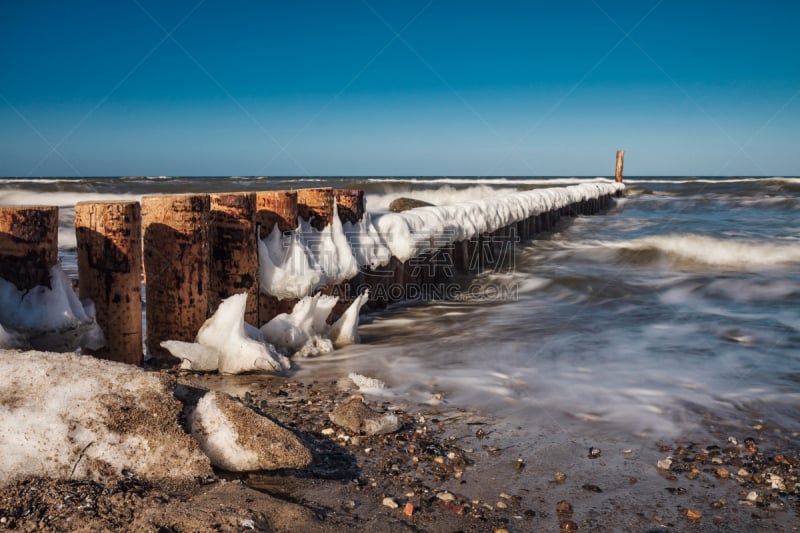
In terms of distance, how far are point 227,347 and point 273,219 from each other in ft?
3.31

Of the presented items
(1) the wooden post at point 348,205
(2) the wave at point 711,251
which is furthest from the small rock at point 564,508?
(2) the wave at point 711,251

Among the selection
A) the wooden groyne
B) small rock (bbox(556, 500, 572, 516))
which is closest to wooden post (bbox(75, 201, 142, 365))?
the wooden groyne

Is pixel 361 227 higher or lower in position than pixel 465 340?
higher

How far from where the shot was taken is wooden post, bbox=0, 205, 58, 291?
2.50m

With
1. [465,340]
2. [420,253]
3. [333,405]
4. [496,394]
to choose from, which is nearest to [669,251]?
[420,253]

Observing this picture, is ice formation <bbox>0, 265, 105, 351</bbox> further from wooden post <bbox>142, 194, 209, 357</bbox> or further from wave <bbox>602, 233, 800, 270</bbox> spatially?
wave <bbox>602, 233, 800, 270</bbox>

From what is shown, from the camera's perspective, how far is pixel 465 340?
4.36 meters

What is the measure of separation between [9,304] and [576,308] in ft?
15.2

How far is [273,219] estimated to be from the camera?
3.88 meters

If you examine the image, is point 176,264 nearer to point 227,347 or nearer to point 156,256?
point 156,256

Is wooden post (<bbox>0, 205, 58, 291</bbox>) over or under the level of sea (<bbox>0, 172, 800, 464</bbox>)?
over

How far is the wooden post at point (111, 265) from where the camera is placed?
2.85 m

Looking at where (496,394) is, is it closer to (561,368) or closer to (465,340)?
(561,368)

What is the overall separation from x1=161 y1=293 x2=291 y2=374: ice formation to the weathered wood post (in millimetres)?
559
